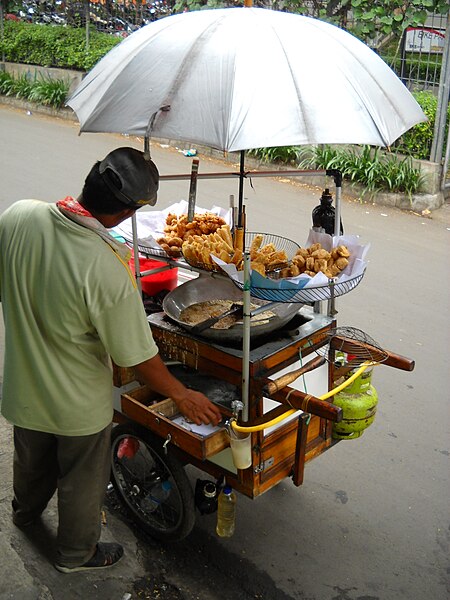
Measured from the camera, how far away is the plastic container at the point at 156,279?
3.62m

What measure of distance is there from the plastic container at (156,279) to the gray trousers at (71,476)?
40.3 inches

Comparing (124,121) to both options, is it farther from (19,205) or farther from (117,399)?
(117,399)

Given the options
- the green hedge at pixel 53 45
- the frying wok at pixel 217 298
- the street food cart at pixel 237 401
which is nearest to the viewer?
the street food cart at pixel 237 401

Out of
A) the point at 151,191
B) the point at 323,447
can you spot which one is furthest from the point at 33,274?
the point at 323,447

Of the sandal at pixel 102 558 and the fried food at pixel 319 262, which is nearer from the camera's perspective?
the sandal at pixel 102 558

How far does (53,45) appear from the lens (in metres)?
13.6

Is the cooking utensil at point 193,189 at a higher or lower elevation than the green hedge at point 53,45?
lower

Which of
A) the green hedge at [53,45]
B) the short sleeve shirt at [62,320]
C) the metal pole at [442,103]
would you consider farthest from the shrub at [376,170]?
the short sleeve shirt at [62,320]

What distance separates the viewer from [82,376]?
259 cm

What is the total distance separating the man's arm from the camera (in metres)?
2.63

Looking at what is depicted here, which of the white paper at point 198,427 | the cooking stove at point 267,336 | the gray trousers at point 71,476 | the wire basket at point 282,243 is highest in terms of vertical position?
the wire basket at point 282,243

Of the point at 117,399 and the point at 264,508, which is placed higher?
the point at 117,399

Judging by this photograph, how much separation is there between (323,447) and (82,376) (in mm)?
1194

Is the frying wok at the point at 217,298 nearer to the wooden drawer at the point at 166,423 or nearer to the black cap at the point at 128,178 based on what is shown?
the wooden drawer at the point at 166,423
